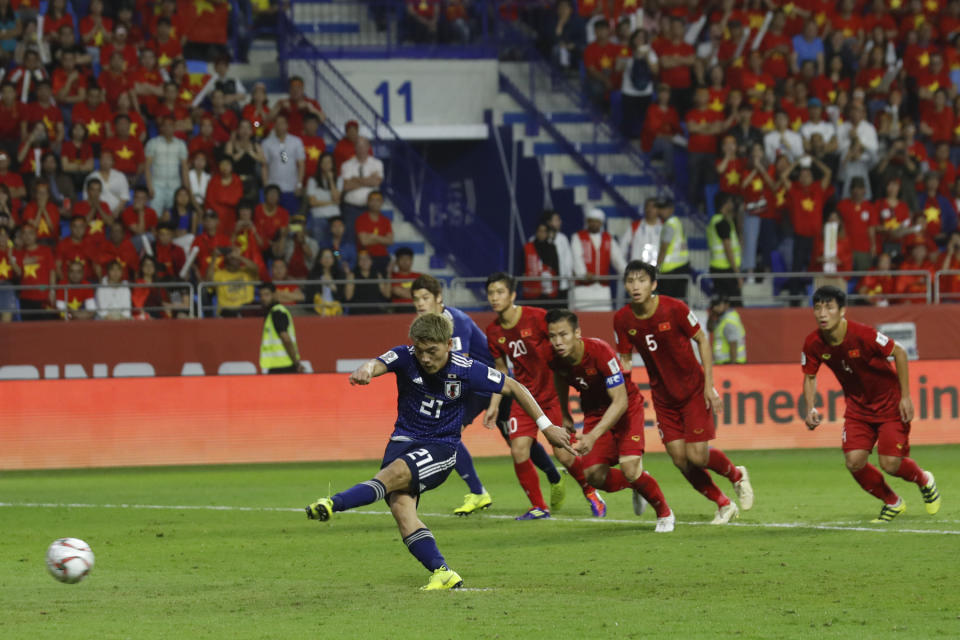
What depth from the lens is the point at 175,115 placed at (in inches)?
928

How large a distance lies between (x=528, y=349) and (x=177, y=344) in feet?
30.7

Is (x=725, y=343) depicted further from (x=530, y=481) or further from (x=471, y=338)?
(x=471, y=338)

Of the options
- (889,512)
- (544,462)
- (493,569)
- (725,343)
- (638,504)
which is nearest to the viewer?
(493,569)

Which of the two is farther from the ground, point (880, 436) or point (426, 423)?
point (426, 423)

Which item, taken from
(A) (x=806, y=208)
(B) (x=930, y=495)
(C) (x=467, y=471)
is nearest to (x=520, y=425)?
(C) (x=467, y=471)

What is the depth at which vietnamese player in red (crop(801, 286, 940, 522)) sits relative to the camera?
12539mm

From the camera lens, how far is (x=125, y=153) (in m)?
22.8

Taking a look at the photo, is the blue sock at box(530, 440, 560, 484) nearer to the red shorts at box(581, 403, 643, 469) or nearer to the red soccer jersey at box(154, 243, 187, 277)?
the red shorts at box(581, 403, 643, 469)

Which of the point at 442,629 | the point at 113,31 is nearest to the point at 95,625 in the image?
the point at 442,629

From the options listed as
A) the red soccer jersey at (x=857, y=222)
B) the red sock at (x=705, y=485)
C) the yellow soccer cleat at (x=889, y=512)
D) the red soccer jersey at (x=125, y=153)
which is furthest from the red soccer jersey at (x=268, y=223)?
the yellow soccer cleat at (x=889, y=512)

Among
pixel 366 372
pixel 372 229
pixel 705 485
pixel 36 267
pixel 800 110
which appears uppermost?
pixel 800 110

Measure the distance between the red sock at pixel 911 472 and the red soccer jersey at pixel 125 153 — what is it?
44.2 feet

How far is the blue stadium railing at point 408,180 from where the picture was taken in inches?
1019

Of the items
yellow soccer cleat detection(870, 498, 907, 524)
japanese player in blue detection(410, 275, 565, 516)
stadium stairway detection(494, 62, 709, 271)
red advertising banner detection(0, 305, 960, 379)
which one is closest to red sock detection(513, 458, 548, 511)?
japanese player in blue detection(410, 275, 565, 516)
